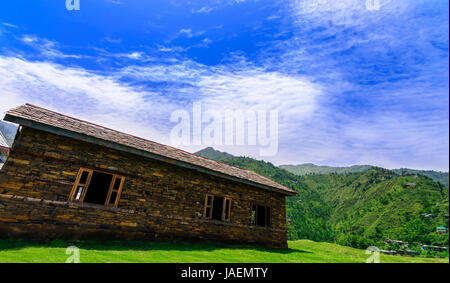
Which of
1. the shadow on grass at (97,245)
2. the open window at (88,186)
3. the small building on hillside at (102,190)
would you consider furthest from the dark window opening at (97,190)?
the shadow on grass at (97,245)

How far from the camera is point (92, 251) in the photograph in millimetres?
6914

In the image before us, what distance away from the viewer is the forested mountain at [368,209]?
47719 mm

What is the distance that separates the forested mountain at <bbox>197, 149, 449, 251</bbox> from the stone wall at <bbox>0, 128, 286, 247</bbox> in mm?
33546

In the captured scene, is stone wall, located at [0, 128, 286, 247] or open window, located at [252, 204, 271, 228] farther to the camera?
open window, located at [252, 204, 271, 228]

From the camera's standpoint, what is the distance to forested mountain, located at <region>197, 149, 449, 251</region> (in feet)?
157

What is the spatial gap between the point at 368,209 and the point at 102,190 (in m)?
74.8

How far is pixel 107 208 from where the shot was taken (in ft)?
29.3

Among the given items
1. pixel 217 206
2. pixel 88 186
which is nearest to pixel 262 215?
pixel 217 206

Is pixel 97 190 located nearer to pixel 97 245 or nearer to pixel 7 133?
pixel 97 245

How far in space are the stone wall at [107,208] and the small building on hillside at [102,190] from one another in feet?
0.09

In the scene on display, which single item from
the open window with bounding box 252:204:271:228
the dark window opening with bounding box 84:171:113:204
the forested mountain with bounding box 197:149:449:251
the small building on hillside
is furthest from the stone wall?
the forested mountain with bounding box 197:149:449:251

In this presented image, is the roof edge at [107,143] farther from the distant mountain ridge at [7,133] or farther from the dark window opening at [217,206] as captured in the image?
the distant mountain ridge at [7,133]

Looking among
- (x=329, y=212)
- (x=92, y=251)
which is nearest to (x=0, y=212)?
(x=92, y=251)

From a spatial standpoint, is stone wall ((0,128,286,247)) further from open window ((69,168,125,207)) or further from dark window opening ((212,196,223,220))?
dark window opening ((212,196,223,220))
